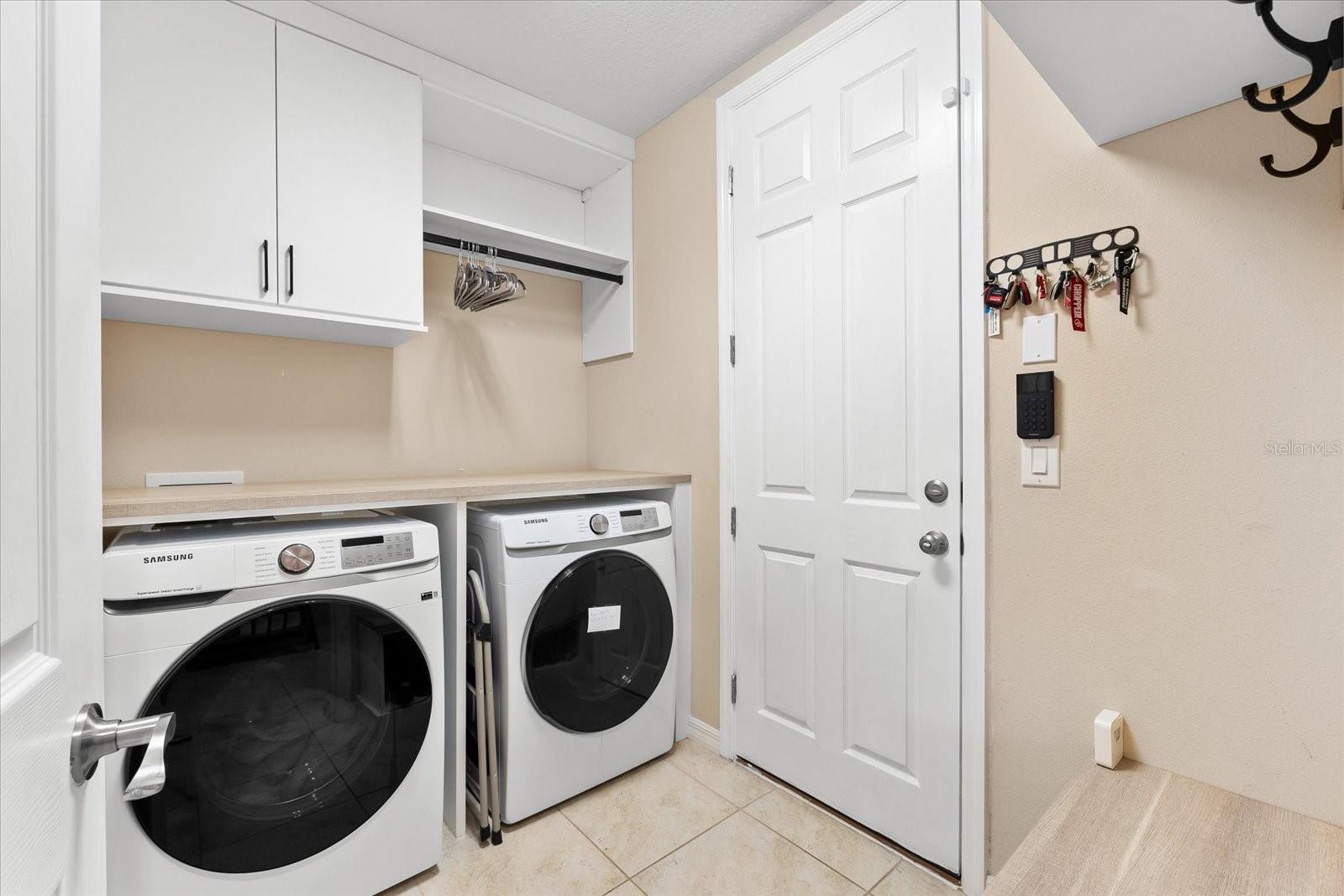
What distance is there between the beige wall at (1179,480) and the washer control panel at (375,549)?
4.86ft

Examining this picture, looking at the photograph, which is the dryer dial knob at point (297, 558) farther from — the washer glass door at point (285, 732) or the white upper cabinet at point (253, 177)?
the white upper cabinet at point (253, 177)

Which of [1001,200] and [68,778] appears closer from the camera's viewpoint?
[68,778]

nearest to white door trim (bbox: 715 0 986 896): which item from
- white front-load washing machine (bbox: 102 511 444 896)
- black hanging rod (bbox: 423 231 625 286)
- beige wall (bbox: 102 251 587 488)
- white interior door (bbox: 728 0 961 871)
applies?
white interior door (bbox: 728 0 961 871)

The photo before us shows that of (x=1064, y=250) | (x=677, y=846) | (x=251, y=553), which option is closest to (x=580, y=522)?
(x=251, y=553)

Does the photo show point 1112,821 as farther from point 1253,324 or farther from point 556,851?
point 556,851

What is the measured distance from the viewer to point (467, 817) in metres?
1.88

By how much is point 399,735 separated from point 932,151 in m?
2.05

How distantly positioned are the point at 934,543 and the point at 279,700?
5.31 feet

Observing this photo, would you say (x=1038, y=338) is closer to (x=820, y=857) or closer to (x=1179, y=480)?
(x=1179, y=480)

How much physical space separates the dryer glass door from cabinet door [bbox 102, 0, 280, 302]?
1241 mm

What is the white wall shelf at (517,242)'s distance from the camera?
2139 millimetres

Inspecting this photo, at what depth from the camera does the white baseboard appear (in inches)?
87.1

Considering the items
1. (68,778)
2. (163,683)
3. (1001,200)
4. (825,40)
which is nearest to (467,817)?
(163,683)

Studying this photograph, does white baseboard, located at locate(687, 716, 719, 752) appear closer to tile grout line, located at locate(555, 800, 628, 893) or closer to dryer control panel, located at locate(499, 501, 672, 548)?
tile grout line, located at locate(555, 800, 628, 893)
